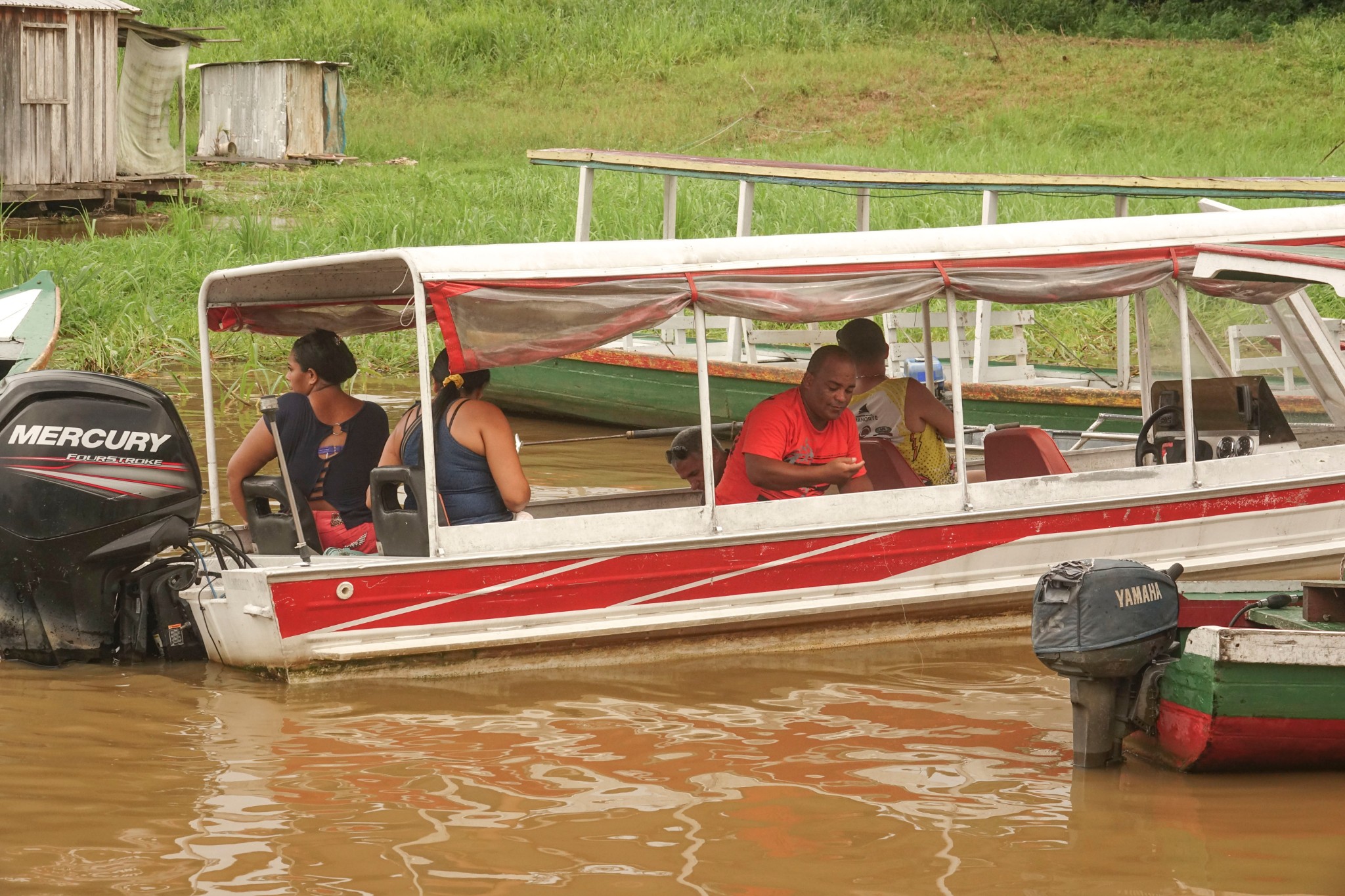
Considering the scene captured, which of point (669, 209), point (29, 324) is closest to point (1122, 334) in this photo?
point (669, 209)

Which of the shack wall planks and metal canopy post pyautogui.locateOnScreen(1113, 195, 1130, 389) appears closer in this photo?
metal canopy post pyautogui.locateOnScreen(1113, 195, 1130, 389)

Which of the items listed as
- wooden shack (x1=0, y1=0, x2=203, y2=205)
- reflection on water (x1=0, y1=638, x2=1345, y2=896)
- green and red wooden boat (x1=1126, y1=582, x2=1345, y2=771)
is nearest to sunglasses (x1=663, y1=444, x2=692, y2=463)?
reflection on water (x1=0, y1=638, x2=1345, y2=896)

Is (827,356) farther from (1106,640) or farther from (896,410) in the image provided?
(1106,640)

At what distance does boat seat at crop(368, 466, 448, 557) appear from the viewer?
20.0ft

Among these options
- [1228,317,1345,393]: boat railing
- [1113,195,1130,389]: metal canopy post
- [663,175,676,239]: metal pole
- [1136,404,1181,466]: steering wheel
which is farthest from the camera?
[663,175,676,239]: metal pole

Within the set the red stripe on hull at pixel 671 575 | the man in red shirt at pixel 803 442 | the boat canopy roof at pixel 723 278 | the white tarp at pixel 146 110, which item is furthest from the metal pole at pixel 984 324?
the white tarp at pixel 146 110

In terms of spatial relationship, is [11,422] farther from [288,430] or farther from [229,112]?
[229,112]

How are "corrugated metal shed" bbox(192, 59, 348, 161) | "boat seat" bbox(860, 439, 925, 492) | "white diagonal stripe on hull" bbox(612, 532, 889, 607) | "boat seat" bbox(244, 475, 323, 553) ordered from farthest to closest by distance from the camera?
"corrugated metal shed" bbox(192, 59, 348, 161) → "boat seat" bbox(860, 439, 925, 492) → "boat seat" bbox(244, 475, 323, 553) → "white diagonal stripe on hull" bbox(612, 532, 889, 607)

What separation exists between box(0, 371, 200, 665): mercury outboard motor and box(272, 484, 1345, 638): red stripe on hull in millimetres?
677

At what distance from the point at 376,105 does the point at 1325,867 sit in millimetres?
24374

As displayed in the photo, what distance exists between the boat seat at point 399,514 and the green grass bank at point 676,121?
22.1 feet

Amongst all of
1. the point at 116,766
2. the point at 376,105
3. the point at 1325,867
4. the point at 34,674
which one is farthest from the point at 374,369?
the point at 376,105

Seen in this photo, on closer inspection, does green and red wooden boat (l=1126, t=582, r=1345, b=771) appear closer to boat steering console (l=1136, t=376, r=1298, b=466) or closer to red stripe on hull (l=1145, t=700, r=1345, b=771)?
red stripe on hull (l=1145, t=700, r=1345, b=771)

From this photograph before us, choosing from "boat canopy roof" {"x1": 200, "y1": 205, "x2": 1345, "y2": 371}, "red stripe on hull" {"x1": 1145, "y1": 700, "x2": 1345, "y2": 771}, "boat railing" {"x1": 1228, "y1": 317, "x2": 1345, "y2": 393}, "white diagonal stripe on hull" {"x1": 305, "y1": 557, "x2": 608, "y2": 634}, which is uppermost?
"boat canopy roof" {"x1": 200, "y1": 205, "x2": 1345, "y2": 371}
